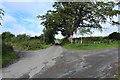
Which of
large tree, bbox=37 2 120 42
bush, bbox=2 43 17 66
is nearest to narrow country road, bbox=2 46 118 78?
bush, bbox=2 43 17 66

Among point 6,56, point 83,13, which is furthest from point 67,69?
point 83,13

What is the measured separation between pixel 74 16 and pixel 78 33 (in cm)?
499

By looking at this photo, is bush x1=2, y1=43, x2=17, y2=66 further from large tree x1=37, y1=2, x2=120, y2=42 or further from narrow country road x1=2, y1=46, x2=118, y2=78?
large tree x1=37, y1=2, x2=120, y2=42

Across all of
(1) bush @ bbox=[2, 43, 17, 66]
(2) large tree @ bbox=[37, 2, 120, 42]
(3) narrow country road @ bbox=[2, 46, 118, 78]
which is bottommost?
(3) narrow country road @ bbox=[2, 46, 118, 78]

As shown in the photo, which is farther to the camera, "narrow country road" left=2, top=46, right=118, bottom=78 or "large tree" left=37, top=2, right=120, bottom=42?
"large tree" left=37, top=2, right=120, bottom=42

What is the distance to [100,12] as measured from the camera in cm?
2239

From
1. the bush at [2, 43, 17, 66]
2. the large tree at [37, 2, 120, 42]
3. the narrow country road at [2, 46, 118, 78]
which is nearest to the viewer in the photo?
the narrow country road at [2, 46, 118, 78]

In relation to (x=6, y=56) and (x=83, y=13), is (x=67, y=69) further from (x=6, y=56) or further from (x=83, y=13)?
(x=83, y=13)

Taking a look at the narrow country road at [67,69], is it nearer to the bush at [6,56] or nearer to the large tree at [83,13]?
the bush at [6,56]

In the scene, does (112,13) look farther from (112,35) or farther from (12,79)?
(12,79)

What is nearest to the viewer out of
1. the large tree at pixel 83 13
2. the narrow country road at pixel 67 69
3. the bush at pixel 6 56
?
the narrow country road at pixel 67 69

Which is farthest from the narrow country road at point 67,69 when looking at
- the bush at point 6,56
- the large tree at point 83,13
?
the large tree at point 83,13

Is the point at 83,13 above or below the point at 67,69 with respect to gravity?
above

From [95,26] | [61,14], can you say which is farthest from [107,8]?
[61,14]
